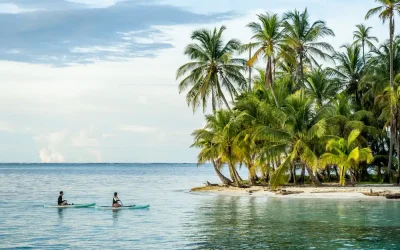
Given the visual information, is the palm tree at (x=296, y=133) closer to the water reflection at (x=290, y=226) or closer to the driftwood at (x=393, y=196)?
the water reflection at (x=290, y=226)

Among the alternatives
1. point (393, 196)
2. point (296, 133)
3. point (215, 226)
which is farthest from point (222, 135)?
point (215, 226)

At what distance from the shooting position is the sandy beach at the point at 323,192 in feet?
142

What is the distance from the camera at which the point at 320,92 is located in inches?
2235

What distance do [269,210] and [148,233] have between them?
11.3 metres

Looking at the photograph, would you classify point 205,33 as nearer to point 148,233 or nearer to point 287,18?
point 287,18

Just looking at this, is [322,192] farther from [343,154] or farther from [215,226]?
[215,226]

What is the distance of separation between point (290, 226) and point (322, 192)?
17158 mm

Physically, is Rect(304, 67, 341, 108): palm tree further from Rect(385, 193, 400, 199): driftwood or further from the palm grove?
Rect(385, 193, 400, 199): driftwood

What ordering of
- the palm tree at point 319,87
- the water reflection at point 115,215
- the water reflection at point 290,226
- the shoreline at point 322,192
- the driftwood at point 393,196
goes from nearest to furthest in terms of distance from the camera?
the water reflection at point 290,226, the water reflection at point 115,215, the driftwood at point 393,196, the shoreline at point 322,192, the palm tree at point 319,87

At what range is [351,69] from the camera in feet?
194

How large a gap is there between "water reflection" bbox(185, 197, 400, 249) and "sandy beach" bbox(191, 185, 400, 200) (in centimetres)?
295

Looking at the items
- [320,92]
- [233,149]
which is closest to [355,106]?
[320,92]

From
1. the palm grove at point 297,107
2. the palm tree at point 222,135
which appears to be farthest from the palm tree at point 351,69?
the palm tree at point 222,135

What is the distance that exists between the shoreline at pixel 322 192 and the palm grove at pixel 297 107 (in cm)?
125
